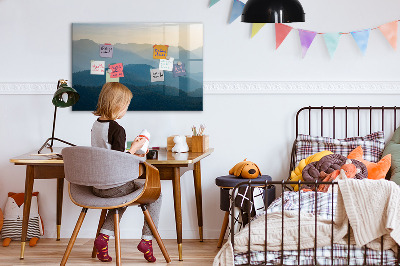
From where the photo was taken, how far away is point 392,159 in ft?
13.4

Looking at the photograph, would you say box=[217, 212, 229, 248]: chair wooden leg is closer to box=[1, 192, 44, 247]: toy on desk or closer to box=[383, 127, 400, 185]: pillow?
box=[383, 127, 400, 185]: pillow

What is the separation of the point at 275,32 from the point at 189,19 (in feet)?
2.05

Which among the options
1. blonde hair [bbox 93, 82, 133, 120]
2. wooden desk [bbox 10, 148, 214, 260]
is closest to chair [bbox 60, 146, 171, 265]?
wooden desk [bbox 10, 148, 214, 260]

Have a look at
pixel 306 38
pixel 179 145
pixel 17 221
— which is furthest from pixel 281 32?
pixel 17 221

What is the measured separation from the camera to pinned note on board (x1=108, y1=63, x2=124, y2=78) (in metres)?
4.48

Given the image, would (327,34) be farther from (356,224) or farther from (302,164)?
(356,224)

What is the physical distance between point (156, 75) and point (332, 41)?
1273mm

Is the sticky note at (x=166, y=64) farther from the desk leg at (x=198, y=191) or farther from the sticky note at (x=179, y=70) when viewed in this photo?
the desk leg at (x=198, y=191)

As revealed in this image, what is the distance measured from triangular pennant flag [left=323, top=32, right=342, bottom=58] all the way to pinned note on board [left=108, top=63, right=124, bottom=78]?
1.47m

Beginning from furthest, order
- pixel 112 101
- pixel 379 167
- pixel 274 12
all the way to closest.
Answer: pixel 379 167 < pixel 112 101 < pixel 274 12

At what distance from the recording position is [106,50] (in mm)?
4469

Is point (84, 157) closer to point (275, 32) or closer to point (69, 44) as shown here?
point (69, 44)

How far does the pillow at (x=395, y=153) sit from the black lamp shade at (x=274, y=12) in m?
1.32

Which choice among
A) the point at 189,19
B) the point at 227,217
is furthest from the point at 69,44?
the point at 227,217
